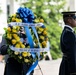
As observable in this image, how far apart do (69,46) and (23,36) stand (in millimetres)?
737

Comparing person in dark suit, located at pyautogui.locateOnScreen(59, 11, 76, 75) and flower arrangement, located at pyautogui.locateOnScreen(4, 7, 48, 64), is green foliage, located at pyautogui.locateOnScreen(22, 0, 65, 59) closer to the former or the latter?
person in dark suit, located at pyautogui.locateOnScreen(59, 11, 76, 75)

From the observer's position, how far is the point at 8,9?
966 inches

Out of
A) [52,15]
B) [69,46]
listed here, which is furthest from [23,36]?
[52,15]

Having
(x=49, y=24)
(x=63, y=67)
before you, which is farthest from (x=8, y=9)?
(x=63, y=67)

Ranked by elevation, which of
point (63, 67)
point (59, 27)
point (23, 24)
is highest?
point (23, 24)

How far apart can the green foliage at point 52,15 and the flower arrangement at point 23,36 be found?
1524cm

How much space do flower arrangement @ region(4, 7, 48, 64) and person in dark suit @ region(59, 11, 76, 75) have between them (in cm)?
47

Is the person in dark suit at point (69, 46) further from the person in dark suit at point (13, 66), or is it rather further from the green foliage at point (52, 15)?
the green foliage at point (52, 15)

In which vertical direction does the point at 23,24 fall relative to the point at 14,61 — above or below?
above

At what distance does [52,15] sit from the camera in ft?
72.1

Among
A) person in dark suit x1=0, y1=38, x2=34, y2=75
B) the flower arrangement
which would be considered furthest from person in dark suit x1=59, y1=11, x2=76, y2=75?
person in dark suit x1=0, y1=38, x2=34, y2=75

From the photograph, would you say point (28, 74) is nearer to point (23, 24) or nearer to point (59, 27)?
point (23, 24)

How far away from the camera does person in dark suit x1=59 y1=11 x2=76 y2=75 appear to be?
5.36m

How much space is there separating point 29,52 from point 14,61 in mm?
228
